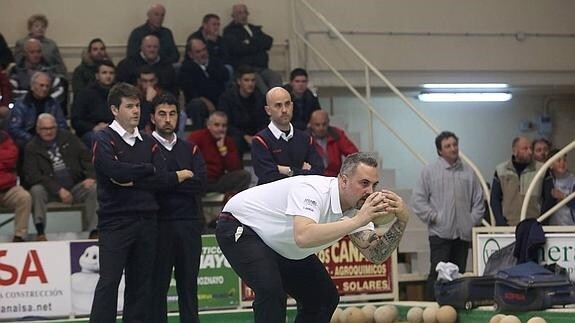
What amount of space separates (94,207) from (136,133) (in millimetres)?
3284

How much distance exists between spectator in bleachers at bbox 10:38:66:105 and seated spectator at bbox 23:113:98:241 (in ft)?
3.39

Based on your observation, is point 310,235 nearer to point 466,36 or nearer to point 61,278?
point 61,278

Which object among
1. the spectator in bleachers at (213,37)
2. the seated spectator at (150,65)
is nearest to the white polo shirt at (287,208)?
the seated spectator at (150,65)

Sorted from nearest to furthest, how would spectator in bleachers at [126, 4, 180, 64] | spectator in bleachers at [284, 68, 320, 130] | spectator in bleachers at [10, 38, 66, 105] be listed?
spectator in bleachers at [10, 38, 66, 105] → spectator in bleachers at [284, 68, 320, 130] → spectator in bleachers at [126, 4, 180, 64]

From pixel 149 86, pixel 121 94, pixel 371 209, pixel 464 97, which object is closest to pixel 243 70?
pixel 149 86

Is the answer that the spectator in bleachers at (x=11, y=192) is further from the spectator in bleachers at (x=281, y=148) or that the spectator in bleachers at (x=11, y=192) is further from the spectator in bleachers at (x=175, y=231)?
the spectator in bleachers at (x=281, y=148)

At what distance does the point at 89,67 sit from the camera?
12094 mm

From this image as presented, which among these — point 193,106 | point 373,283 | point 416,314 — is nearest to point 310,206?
point 416,314

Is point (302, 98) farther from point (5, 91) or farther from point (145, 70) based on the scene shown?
point (5, 91)

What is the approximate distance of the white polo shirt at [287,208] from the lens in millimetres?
5797

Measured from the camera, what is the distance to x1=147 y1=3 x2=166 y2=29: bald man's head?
41.8 ft

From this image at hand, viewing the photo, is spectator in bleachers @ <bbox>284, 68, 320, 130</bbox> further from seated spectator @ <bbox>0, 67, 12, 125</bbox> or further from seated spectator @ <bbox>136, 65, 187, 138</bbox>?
seated spectator @ <bbox>0, 67, 12, 125</bbox>

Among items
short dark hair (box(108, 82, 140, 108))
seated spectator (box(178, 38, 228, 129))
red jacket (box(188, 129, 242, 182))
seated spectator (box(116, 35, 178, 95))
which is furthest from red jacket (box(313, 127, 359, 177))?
short dark hair (box(108, 82, 140, 108))

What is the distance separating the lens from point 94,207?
10875 millimetres
